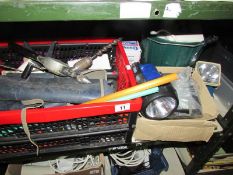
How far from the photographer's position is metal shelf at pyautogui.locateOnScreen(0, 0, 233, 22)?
0.48 metres

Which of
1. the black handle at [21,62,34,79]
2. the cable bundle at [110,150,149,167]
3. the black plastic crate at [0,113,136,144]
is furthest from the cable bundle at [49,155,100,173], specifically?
the black handle at [21,62,34,79]

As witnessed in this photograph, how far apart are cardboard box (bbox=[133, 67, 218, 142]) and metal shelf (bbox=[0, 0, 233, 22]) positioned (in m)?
0.37

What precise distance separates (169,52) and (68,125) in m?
0.60

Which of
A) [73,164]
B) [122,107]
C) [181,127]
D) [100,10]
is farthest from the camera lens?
[73,164]

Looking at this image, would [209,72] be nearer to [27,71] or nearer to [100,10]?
[100,10]

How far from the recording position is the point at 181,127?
2.58 feet

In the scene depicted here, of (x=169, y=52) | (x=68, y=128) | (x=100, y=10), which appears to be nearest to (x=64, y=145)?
(x=68, y=128)

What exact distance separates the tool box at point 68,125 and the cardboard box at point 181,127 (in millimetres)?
50

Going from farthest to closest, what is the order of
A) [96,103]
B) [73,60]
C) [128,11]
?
1. [73,60]
2. [96,103]
3. [128,11]

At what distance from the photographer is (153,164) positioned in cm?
119

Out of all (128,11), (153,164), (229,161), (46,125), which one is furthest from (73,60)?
(229,161)

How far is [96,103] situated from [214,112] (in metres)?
0.47

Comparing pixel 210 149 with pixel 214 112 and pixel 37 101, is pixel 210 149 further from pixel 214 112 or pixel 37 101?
pixel 37 101

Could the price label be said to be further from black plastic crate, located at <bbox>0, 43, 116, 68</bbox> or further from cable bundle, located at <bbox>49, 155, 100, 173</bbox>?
cable bundle, located at <bbox>49, 155, 100, 173</bbox>
